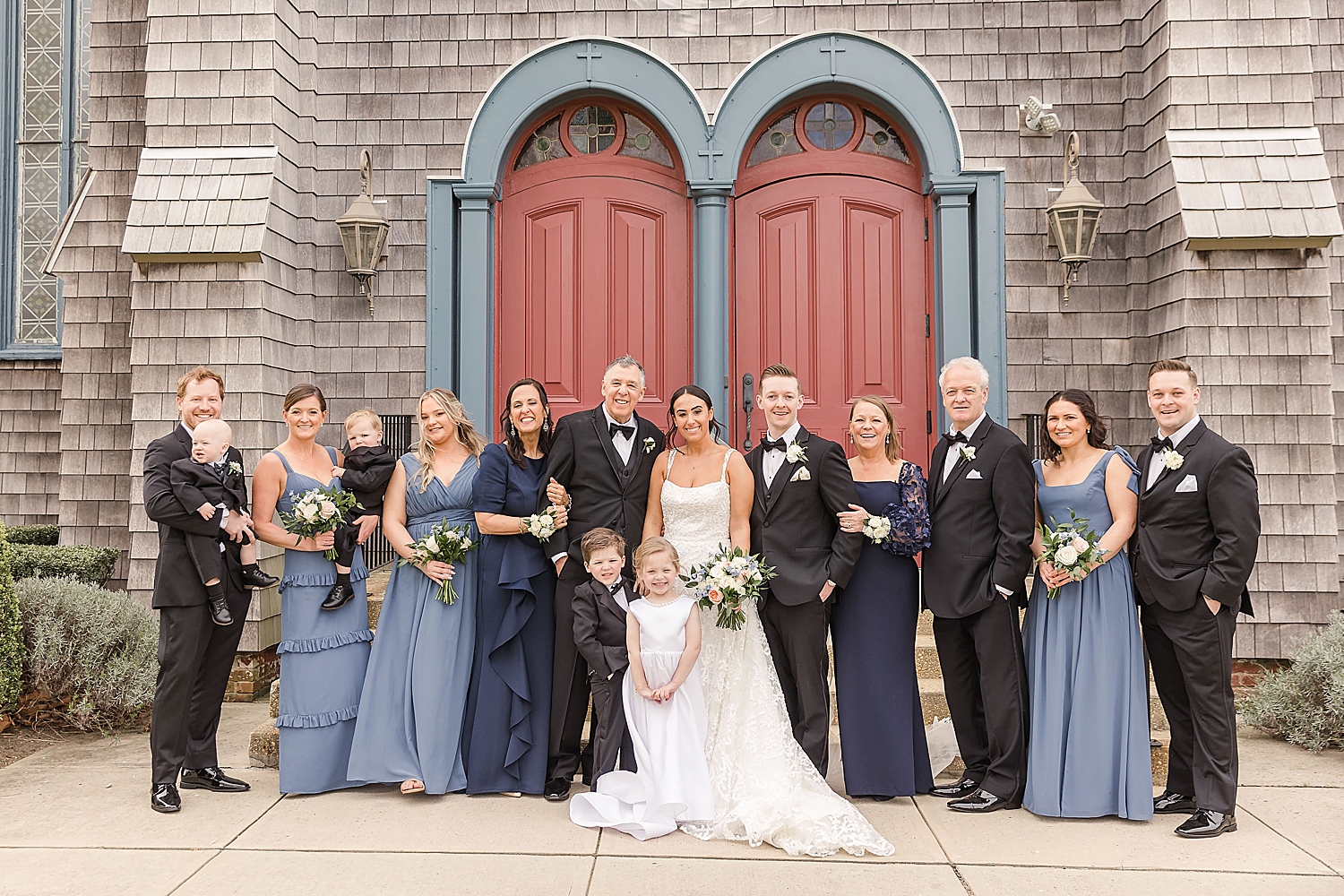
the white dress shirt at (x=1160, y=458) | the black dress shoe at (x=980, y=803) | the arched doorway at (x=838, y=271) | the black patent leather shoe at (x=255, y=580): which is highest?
the arched doorway at (x=838, y=271)

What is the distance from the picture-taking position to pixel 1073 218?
649cm

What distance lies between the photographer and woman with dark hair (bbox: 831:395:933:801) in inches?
173

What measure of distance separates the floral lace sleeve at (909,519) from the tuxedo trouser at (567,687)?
1339 millimetres

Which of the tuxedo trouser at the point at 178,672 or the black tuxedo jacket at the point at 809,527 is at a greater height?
the black tuxedo jacket at the point at 809,527

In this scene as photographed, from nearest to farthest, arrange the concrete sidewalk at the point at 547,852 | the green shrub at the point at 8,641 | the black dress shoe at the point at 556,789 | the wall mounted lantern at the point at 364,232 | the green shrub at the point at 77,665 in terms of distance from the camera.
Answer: the concrete sidewalk at the point at 547,852, the black dress shoe at the point at 556,789, the green shrub at the point at 8,641, the green shrub at the point at 77,665, the wall mounted lantern at the point at 364,232

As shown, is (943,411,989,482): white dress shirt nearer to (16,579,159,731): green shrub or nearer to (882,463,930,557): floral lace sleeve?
(882,463,930,557): floral lace sleeve

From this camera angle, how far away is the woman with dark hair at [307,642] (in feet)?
14.8

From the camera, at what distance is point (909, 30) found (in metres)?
6.82

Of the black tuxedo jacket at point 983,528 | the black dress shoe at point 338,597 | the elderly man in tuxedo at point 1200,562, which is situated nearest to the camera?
the elderly man in tuxedo at point 1200,562

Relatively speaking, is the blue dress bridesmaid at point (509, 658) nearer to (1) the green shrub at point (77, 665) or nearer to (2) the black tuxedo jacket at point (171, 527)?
(2) the black tuxedo jacket at point (171, 527)

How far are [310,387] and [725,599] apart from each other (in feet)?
6.88

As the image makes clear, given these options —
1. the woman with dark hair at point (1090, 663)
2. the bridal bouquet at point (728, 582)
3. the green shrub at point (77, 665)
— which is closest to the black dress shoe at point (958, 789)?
the woman with dark hair at point (1090, 663)

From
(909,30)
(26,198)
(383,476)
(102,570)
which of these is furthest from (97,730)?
(909,30)

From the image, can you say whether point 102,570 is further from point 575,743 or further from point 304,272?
point 575,743
